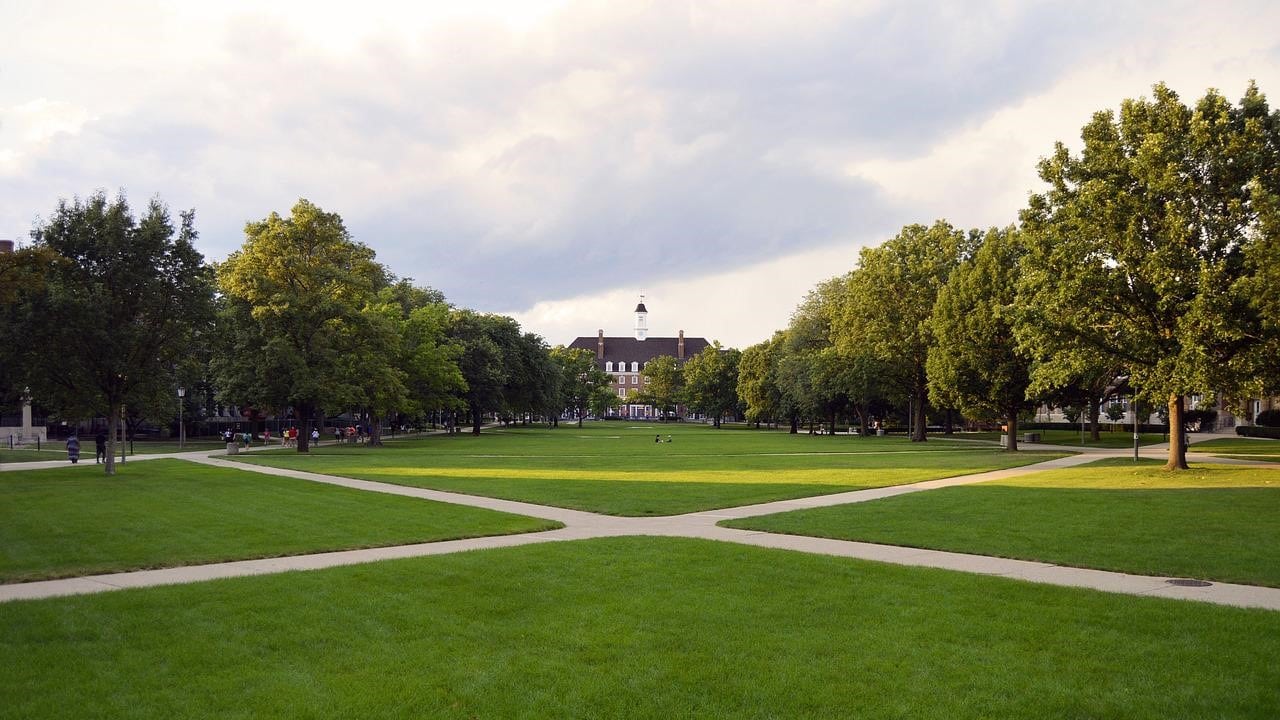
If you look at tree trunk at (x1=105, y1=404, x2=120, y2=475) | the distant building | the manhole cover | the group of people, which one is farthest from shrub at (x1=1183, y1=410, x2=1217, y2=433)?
the distant building

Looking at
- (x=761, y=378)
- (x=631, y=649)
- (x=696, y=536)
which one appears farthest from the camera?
(x=761, y=378)

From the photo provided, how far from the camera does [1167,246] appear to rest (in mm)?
26750

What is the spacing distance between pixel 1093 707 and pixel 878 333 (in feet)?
172

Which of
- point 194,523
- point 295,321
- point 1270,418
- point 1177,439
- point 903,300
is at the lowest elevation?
point 1270,418

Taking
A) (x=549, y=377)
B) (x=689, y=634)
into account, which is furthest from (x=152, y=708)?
(x=549, y=377)

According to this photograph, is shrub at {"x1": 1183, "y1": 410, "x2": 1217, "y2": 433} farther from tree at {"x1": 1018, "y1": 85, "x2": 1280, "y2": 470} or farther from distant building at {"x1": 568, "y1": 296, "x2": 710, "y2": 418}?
distant building at {"x1": 568, "y1": 296, "x2": 710, "y2": 418}

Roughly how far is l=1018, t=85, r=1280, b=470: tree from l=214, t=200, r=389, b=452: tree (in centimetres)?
3356

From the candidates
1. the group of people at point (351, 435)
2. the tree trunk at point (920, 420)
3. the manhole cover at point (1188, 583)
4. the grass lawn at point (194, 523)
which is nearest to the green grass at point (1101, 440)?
the tree trunk at point (920, 420)

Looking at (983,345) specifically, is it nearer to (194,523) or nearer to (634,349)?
(194,523)

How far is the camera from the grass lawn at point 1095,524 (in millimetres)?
11781

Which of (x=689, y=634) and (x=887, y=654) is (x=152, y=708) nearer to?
(x=689, y=634)

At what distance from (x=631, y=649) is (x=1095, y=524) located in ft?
37.9

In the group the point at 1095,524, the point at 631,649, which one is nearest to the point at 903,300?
the point at 1095,524

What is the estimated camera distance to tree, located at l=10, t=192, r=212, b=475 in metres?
26.2
